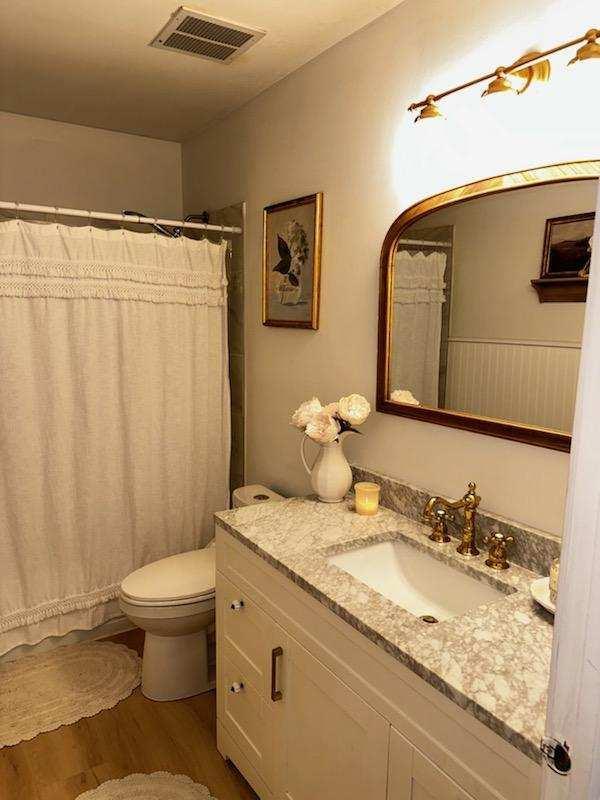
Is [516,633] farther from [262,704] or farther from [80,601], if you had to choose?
[80,601]

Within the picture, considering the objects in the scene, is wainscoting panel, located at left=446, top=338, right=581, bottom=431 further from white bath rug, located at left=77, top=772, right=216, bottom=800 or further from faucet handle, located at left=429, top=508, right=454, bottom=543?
white bath rug, located at left=77, top=772, right=216, bottom=800

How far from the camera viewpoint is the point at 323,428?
1870mm

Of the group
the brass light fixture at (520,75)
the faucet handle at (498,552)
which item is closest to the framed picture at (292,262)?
the brass light fixture at (520,75)

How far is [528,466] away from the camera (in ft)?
4.80

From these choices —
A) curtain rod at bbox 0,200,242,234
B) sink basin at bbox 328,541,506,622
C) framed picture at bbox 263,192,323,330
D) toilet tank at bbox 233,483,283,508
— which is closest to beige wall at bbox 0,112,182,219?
curtain rod at bbox 0,200,242,234

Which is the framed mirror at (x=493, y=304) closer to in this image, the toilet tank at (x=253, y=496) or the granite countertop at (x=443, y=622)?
the granite countertop at (x=443, y=622)

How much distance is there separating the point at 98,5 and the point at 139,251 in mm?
899

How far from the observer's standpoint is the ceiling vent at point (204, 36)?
183 cm

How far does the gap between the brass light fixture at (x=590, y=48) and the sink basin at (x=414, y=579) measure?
1.20 metres

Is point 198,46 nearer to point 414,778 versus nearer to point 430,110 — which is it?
point 430,110

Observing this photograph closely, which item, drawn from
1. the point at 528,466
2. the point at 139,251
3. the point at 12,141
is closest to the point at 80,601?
the point at 139,251

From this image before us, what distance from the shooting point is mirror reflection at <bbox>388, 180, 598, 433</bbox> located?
52.5 inches

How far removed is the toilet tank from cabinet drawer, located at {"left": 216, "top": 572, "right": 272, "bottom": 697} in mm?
550

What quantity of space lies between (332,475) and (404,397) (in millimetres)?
355
